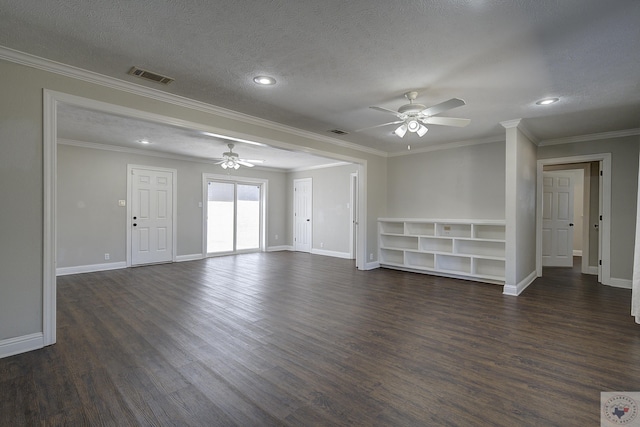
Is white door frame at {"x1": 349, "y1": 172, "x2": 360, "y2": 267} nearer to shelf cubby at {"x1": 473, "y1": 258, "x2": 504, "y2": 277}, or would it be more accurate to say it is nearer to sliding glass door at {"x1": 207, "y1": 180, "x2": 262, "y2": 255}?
sliding glass door at {"x1": 207, "y1": 180, "x2": 262, "y2": 255}

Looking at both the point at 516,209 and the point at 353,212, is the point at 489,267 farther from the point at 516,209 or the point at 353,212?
the point at 353,212

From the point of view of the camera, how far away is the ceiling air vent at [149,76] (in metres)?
2.98

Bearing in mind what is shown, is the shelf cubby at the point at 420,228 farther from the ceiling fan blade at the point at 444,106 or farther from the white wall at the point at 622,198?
the ceiling fan blade at the point at 444,106

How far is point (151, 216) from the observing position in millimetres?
6984

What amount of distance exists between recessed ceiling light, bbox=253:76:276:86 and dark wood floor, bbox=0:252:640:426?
8.57ft

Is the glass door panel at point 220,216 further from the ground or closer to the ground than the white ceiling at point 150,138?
closer to the ground

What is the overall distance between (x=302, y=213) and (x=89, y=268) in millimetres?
5317

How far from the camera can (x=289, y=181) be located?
9.80 meters

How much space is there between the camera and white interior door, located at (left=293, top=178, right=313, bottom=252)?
9167 mm

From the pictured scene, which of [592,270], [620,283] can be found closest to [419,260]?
[620,283]

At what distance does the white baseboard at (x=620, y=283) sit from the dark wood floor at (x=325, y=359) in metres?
0.40

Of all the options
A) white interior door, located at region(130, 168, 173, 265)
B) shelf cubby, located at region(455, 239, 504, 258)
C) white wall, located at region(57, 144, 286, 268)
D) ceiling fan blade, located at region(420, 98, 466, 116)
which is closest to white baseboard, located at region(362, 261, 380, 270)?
shelf cubby, located at region(455, 239, 504, 258)

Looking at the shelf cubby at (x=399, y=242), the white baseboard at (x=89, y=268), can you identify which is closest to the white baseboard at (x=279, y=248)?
the shelf cubby at (x=399, y=242)
